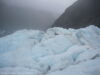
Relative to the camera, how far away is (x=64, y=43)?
70.4 inches

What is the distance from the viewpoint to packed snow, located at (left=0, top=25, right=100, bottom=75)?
4.17 ft

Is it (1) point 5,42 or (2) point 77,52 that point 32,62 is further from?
(1) point 5,42

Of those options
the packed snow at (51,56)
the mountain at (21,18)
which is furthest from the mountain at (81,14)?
the packed snow at (51,56)

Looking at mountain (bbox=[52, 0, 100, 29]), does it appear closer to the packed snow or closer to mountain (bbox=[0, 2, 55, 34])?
mountain (bbox=[0, 2, 55, 34])

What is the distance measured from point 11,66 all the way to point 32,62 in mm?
195

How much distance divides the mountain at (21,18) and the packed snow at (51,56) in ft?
7.42

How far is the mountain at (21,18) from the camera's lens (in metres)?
4.25

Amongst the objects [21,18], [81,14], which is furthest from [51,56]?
[81,14]

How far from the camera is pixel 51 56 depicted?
1520 millimetres

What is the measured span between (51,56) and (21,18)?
3.95 metres

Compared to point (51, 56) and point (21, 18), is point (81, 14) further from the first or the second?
point (51, 56)

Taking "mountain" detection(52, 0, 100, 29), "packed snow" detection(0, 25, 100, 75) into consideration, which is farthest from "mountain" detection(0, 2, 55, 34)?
"packed snow" detection(0, 25, 100, 75)

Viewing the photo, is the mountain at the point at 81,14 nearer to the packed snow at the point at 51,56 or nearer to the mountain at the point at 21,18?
the mountain at the point at 21,18

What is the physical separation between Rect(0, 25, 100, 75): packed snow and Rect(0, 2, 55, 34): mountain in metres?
2.26
